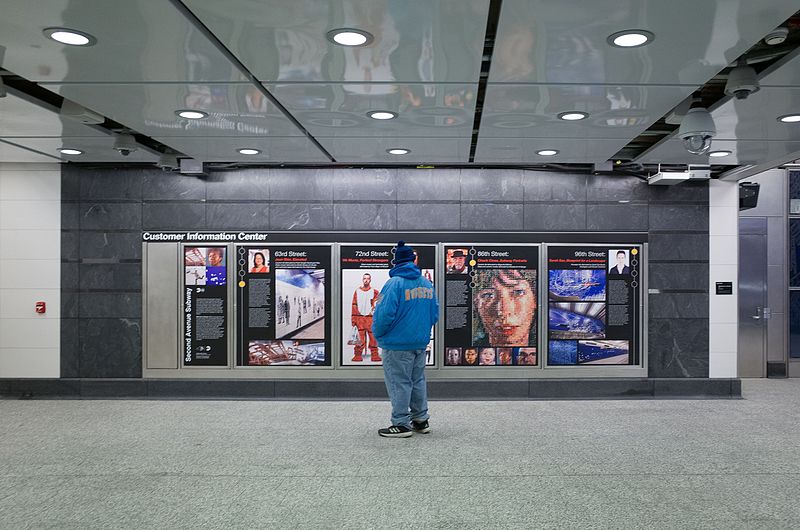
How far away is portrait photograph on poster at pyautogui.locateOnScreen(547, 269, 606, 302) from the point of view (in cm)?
789

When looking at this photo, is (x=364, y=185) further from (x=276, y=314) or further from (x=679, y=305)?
(x=679, y=305)

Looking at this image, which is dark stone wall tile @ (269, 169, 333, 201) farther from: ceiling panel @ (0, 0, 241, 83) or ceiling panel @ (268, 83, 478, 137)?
ceiling panel @ (0, 0, 241, 83)

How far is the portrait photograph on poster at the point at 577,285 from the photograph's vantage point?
7891 mm

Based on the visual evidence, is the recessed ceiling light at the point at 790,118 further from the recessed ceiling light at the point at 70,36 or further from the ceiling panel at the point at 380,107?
the recessed ceiling light at the point at 70,36

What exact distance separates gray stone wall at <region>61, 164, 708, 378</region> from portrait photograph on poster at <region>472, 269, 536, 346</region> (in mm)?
599

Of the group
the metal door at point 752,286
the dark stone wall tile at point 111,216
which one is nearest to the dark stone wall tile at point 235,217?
the dark stone wall tile at point 111,216

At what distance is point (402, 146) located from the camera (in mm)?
6379

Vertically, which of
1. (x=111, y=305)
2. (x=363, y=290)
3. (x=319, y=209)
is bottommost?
(x=111, y=305)

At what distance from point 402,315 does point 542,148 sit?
2214mm

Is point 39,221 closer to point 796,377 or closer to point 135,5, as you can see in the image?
point 135,5

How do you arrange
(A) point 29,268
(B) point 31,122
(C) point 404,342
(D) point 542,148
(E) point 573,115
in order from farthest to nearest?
(A) point 29,268, (D) point 542,148, (C) point 404,342, (B) point 31,122, (E) point 573,115

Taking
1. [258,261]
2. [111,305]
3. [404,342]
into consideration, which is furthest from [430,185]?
[111,305]

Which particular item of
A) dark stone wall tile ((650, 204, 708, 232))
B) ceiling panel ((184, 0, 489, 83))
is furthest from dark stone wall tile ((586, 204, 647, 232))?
ceiling panel ((184, 0, 489, 83))

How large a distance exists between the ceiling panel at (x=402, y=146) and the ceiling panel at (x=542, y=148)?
23 centimetres
